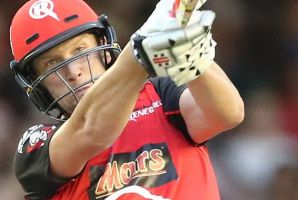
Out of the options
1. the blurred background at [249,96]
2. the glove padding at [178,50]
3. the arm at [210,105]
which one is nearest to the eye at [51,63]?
the arm at [210,105]

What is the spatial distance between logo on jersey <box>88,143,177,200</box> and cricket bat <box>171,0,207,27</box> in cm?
47

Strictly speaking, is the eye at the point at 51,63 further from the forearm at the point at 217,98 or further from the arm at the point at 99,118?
the forearm at the point at 217,98

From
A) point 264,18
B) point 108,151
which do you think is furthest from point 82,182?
point 264,18

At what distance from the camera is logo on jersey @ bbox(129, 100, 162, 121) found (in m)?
1.67

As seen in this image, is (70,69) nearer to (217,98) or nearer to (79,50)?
(79,50)

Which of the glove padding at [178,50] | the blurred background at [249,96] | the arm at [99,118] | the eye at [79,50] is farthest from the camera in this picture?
the blurred background at [249,96]

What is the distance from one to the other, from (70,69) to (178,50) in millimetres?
509

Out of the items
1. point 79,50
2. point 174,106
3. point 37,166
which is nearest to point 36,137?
point 37,166

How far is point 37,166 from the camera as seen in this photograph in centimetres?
164

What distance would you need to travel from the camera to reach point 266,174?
9.90 feet

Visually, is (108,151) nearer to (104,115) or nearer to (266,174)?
(104,115)

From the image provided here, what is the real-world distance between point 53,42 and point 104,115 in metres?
0.40

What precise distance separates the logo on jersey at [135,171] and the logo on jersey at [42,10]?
42 centimetres

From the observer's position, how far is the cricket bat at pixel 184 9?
1212mm
